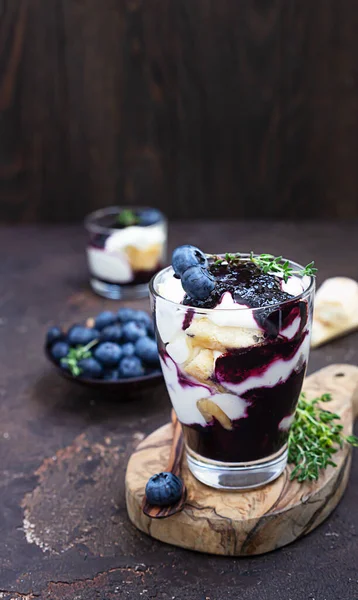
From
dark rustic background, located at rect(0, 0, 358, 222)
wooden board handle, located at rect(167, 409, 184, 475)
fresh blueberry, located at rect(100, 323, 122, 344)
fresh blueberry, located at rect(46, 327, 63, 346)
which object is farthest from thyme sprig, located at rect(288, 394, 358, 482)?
dark rustic background, located at rect(0, 0, 358, 222)

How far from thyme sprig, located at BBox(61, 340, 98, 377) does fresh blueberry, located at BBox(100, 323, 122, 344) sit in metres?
0.03

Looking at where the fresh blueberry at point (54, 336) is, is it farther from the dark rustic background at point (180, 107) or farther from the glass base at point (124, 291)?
the dark rustic background at point (180, 107)

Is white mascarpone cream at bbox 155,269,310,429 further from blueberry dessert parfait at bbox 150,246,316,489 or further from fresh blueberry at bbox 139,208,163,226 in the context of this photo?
fresh blueberry at bbox 139,208,163,226

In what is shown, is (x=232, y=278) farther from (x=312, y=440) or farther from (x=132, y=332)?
(x=132, y=332)

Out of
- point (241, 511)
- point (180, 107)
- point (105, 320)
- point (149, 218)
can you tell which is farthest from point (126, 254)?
point (241, 511)

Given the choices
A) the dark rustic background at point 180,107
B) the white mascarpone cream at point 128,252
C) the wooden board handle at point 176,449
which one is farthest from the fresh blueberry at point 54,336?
the dark rustic background at point 180,107

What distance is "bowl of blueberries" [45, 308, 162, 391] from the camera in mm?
1351

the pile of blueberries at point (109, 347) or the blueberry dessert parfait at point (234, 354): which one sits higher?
the blueberry dessert parfait at point (234, 354)

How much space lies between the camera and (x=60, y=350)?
1430 millimetres

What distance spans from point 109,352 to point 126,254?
0.59m

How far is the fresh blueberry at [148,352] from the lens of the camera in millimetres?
1372

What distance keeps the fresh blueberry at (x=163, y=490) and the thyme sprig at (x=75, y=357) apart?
393mm

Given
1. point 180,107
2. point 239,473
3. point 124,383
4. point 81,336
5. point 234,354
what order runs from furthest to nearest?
point 180,107 < point 81,336 < point 124,383 < point 239,473 < point 234,354

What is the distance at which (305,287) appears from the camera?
1012mm
